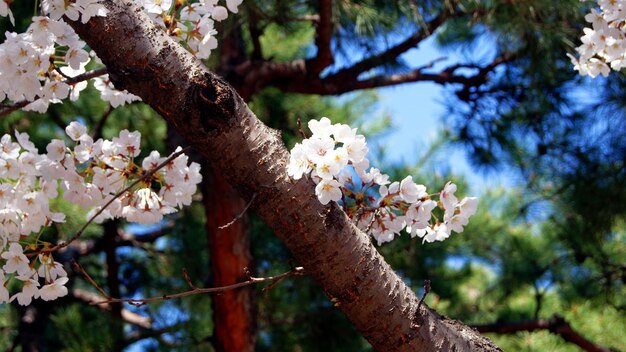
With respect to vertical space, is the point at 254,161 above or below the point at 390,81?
above

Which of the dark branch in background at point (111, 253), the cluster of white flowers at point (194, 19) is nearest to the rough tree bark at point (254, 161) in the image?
the cluster of white flowers at point (194, 19)

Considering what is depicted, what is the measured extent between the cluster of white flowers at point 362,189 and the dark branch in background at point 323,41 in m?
0.91

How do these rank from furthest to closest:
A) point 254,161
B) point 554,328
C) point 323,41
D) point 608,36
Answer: point 554,328
point 323,41
point 608,36
point 254,161

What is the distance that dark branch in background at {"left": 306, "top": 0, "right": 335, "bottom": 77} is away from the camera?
225cm

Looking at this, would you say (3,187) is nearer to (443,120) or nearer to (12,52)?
(12,52)

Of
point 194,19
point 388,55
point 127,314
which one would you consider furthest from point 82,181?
point 127,314

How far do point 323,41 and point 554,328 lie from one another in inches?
45.3

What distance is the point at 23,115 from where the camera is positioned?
341 centimetres

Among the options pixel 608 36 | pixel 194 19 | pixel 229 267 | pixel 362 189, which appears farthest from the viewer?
pixel 229 267

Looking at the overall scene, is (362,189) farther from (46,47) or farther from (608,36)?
(608,36)

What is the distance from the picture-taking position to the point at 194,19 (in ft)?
5.09

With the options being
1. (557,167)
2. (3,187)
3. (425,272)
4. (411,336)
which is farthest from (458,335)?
(425,272)

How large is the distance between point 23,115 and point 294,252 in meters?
2.46

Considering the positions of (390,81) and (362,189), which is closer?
(362,189)
